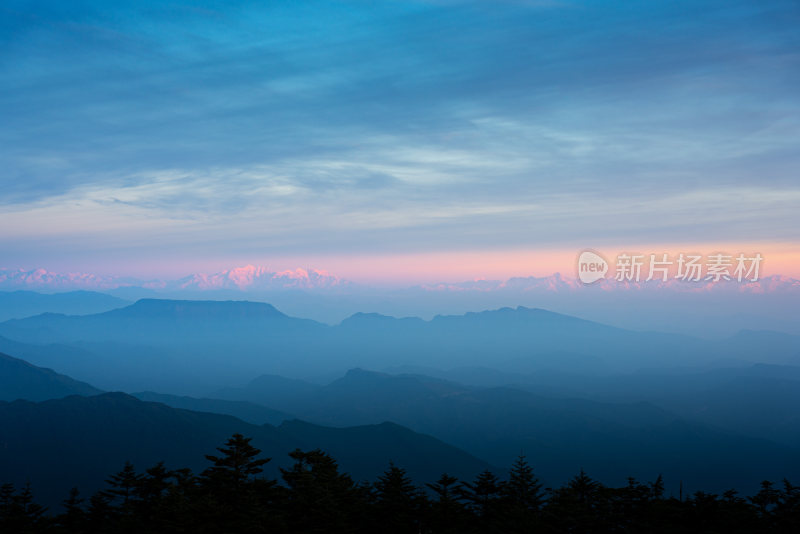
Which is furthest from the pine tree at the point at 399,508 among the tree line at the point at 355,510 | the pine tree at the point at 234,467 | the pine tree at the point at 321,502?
the pine tree at the point at 234,467

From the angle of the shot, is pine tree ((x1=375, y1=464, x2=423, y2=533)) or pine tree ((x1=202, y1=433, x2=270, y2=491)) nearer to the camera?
pine tree ((x1=202, y1=433, x2=270, y2=491))

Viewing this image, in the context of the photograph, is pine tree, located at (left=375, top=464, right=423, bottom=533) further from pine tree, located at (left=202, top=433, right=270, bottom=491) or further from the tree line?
pine tree, located at (left=202, top=433, right=270, bottom=491)

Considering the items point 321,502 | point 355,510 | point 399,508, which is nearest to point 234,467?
point 321,502

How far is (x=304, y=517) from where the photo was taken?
4941 cm

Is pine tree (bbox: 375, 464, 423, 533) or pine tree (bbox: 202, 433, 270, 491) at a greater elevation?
pine tree (bbox: 202, 433, 270, 491)

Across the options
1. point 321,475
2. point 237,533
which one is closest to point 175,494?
point 237,533

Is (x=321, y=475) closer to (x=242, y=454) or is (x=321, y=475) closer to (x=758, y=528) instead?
(x=242, y=454)

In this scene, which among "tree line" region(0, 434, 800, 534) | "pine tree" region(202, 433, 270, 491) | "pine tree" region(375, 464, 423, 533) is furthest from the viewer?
"pine tree" region(375, 464, 423, 533)

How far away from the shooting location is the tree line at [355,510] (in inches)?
1854

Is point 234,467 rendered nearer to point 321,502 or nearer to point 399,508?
point 321,502

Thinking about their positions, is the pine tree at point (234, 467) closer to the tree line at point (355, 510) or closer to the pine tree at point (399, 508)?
the tree line at point (355, 510)

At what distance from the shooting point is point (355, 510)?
181 ft

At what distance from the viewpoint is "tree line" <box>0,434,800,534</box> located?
4709 cm

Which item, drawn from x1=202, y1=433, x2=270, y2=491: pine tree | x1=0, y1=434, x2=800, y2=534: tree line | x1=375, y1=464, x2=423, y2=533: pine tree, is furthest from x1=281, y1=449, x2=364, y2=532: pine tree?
x1=202, y1=433, x2=270, y2=491: pine tree
